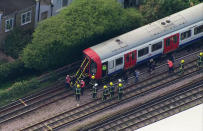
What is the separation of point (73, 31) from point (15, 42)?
25.6ft

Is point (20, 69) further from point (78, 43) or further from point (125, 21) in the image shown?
point (125, 21)

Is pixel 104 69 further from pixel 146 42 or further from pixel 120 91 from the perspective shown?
pixel 146 42

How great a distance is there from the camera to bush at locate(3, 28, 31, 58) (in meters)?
64.2

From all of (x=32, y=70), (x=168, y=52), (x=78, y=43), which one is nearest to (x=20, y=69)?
(x=32, y=70)

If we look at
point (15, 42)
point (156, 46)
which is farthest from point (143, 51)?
point (15, 42)

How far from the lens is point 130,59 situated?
60188 millimetres

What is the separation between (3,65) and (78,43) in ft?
25.3

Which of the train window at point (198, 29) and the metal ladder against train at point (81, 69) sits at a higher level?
the train window at point (198, 29)

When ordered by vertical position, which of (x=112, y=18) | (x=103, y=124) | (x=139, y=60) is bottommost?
(x=103, y=124)

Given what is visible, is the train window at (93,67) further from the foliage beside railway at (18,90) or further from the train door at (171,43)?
the train door at (171,43)

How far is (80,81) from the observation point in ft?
194

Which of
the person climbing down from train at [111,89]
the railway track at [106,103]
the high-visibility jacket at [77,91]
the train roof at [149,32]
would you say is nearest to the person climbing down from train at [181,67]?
the railway track at [106,103]

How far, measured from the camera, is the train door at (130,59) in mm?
59875

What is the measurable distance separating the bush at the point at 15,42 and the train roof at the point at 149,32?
29.0 feet
